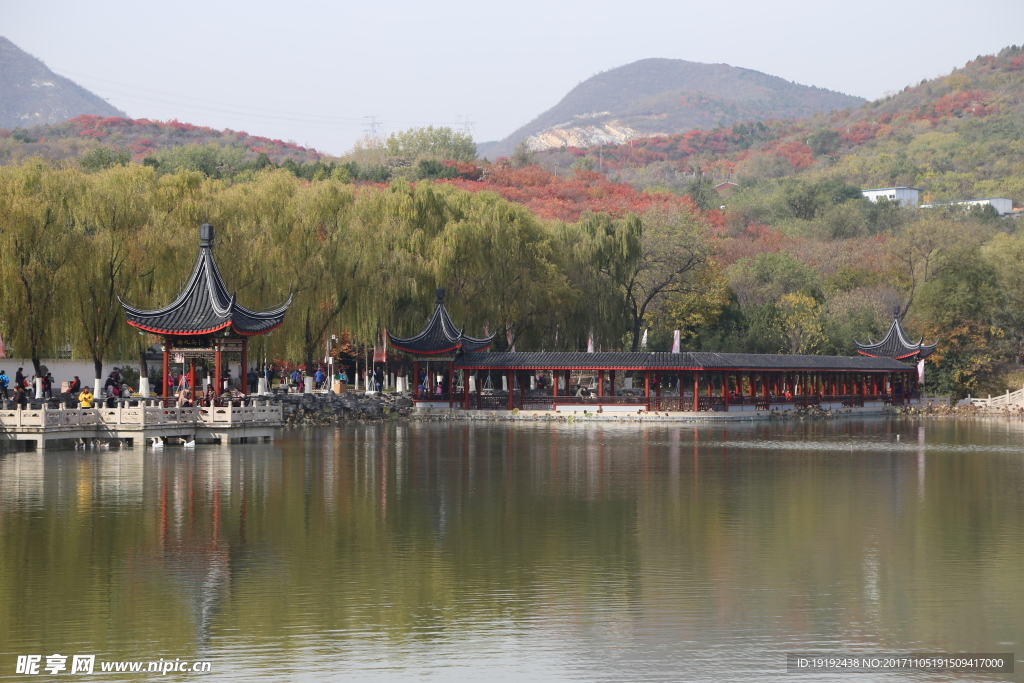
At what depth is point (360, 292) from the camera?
46.9 metres

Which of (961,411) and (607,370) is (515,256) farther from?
(961,411)

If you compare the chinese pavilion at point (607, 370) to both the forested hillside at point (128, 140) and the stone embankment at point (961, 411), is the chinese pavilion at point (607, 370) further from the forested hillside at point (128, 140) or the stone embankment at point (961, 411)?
the forested hillside at point (128, 140)

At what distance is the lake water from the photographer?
36.0 feet

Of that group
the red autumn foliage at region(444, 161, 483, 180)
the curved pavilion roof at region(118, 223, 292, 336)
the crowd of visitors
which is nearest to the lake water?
the crowd of visitors

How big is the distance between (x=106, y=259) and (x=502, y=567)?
26.1 metres

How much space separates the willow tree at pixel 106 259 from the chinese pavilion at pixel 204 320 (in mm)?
1553

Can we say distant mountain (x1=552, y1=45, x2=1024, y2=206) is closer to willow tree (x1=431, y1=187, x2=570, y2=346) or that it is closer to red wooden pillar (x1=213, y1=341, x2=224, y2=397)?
willow tree (x1=431, y1=187, x2=570, y2=346)

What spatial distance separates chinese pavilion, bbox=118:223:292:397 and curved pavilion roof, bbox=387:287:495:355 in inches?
502

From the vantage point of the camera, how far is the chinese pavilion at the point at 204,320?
34656 millimetres

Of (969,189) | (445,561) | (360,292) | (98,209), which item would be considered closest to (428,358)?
(360,292)

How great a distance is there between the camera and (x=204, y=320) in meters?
34.8

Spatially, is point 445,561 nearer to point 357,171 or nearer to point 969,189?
point 357,171

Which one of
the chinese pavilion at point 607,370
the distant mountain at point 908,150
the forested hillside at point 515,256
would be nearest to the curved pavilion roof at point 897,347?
the forested hillside at point 515,256

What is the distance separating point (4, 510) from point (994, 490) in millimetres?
18807
